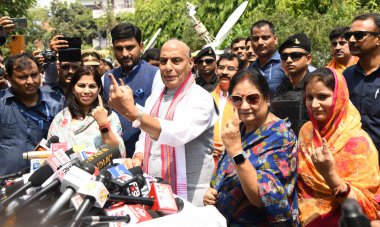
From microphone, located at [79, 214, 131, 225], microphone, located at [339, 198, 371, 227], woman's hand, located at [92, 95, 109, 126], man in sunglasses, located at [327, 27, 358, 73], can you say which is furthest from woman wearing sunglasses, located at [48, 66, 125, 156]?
microphone, located at [339, 198, 371, 227]

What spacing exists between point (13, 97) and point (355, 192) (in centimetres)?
276

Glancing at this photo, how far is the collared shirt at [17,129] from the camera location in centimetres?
422

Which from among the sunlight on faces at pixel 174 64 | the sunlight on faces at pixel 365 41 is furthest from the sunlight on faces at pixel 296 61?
the sunlight on faces at pixel 174 64

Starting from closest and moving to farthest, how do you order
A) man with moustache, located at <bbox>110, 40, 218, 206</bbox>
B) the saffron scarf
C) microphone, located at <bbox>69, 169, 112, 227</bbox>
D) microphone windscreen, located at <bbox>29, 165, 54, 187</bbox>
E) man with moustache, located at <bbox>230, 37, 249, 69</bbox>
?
microphone, located at <bbox>69, 169, 112, 227</bbox> < microphone windscreen, located at <bbox>29, 165, 54, 187</bbox> < man with moustache, located at <bbox>110, 40, 218, 206</bbox> < the saffron scarf < man with moustache, located at <bbox>230, 37, 249, 69</bbox>

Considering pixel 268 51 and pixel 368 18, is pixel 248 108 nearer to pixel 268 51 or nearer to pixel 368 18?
pixel 368 18

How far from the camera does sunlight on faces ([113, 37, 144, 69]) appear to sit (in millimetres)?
4816

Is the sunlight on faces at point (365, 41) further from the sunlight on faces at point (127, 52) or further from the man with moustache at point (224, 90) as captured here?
the sunlight on faces at point (127, 52)

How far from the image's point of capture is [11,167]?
166 inches

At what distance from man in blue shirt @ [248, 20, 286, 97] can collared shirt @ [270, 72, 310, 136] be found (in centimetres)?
61

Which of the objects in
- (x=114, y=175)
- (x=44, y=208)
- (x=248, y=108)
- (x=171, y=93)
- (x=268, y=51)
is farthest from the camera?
(x=268, y=51)

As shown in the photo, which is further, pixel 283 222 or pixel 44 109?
pixel 44 109

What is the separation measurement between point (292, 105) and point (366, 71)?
25.1 inches

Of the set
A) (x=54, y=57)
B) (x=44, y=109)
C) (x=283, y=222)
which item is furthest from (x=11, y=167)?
(x=283, y=222)

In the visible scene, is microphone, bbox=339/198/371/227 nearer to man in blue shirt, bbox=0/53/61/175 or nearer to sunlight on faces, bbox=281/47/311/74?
man in blue shirt, bbox=0/53/61/175
